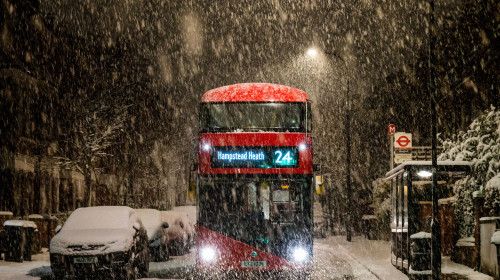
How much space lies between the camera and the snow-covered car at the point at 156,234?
18705 millimetres

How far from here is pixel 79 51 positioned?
3453 centimetres

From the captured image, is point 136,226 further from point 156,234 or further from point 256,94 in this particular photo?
point 256,94

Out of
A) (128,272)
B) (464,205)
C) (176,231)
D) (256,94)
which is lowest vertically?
(128,272)

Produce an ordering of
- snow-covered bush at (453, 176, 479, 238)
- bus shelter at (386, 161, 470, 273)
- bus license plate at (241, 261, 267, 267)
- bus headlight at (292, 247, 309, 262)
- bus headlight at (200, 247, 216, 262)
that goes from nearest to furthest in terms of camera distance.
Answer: bus headlight at (292, 247, 309, 262) < bus license plate at (241, 261, 267, 267) < bus headlight at (200, 247, 216, 262) < bus shelter at (386, 161, 470, 273) < snow-covered bush at (453, 176, 479, 238)

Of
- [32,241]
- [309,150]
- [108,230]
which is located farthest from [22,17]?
[309,150]

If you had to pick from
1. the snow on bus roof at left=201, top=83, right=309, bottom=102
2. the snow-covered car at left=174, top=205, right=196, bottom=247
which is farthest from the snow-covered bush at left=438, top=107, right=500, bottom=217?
the snow-covered car at left=174, top=205, right=196, bottom=247

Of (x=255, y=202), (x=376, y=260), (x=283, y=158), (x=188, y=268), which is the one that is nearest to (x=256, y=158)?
(x=283, y=158)

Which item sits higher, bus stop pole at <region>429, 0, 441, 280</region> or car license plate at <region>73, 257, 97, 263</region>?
bus stop pole at <region>429, 0, 441, 280</region>

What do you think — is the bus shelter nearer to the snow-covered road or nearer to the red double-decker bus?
the snow-covered road

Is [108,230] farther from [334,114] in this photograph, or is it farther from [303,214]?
[334,114]

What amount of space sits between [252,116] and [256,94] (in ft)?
2.15

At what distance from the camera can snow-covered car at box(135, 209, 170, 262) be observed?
1870cm

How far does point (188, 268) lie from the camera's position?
17.7 m

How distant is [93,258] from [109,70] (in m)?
21.4
